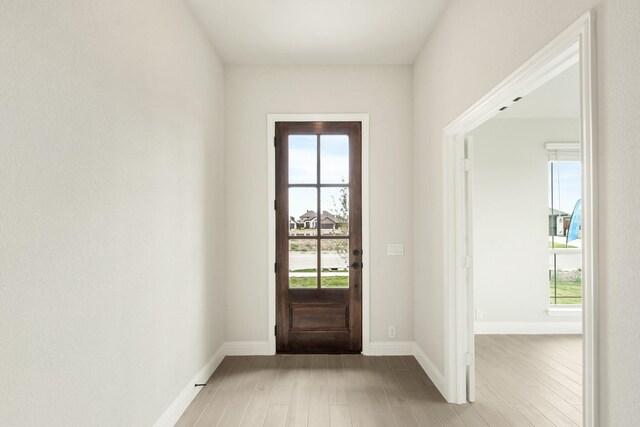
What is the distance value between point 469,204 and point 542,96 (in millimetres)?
2118

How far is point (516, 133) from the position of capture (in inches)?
201

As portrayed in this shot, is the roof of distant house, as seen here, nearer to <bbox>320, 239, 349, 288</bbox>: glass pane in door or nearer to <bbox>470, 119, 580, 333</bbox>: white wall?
<bbox>470, 119, 580, 333</bbox>: white wall

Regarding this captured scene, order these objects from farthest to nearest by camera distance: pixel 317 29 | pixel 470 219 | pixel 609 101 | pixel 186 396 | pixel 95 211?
pixel 317 29 → pixel 470 219 → pixel 186 396 → pixel 95 211 → pixel 609 101

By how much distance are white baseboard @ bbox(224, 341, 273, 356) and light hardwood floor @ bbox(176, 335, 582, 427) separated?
67mm

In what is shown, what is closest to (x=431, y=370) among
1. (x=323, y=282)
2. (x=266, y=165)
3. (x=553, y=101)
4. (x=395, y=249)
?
(x=395, y=249)

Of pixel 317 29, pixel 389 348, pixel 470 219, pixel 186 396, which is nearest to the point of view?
pixel 186 396

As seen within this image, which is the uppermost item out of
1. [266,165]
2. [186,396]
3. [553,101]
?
[553,101]

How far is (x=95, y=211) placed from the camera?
5.75 feet

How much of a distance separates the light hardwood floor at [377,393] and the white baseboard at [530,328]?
2.44 ft

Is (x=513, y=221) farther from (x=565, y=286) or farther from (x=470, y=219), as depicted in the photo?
(x=470, y=219)

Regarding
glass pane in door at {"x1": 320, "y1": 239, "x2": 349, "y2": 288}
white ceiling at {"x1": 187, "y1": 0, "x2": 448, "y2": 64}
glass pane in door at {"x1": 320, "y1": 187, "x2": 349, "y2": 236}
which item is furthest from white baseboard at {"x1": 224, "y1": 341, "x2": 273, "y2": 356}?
white ceiling at {"x1": 187, "y1": 0, "x2": 448, "y2": 64}

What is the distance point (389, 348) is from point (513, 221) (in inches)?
92.5

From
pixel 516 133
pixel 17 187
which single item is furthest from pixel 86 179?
pixel 516 133

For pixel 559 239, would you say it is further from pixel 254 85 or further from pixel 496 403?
pixel 254 85
